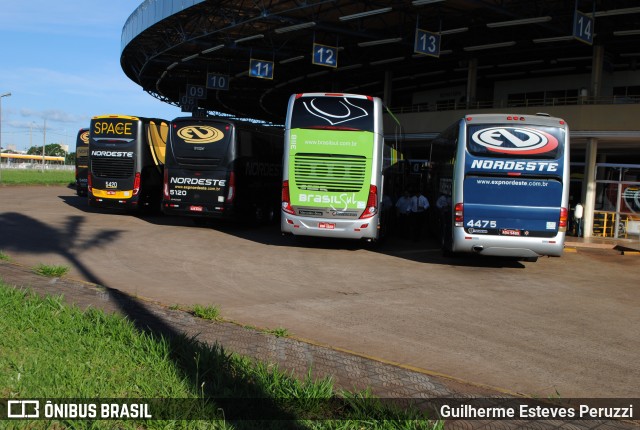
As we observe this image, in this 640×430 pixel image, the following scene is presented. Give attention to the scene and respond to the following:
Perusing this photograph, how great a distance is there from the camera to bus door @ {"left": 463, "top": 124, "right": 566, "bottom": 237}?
13.2m

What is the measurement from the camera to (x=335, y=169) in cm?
1527

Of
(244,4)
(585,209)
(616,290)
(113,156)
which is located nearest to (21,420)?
(616,290)

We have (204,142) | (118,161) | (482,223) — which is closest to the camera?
(482,223)

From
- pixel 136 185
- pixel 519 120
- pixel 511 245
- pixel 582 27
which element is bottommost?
pixel 511 245

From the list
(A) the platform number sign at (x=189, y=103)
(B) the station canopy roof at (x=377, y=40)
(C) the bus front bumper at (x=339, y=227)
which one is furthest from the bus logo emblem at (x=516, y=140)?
(A) the platform number sign at (x=189, y=103)

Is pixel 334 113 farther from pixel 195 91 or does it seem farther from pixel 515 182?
pixel 195 91

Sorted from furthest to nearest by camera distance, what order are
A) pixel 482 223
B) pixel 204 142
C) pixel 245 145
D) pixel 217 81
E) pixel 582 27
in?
pixel 217 81 → pixel 245 145 → pixel 582 27 → pixel 204 142 → pixel 482 223

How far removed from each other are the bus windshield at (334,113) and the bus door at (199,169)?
4.42 metres

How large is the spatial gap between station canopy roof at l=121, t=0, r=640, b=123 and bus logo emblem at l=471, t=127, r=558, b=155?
8.12 metres

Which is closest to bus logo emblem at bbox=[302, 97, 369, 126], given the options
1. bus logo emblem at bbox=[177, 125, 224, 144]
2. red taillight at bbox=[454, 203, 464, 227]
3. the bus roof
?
the bus roof

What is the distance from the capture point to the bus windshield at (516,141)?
13.2 metres

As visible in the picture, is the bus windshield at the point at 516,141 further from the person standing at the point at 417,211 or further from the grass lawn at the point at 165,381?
the grass lawn at the point at 165,381

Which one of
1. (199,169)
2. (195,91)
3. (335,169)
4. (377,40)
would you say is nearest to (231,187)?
(199,169)

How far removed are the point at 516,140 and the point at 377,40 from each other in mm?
16699
